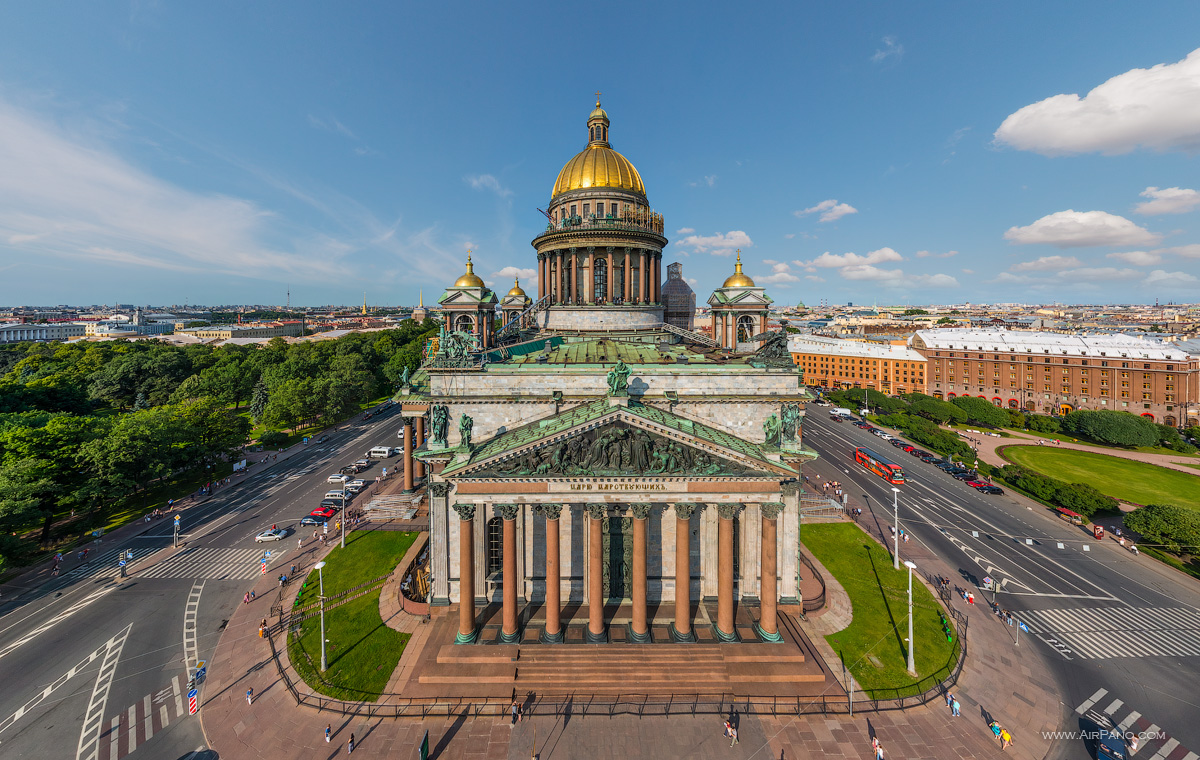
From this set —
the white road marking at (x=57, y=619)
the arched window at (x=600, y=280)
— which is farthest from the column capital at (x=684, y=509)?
the white road marking at (x=57, y=619)

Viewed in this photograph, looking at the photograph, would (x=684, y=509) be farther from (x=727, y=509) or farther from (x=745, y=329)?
(x=745, y=329)

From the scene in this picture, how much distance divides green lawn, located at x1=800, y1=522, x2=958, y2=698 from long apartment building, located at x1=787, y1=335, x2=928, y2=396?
86272mm

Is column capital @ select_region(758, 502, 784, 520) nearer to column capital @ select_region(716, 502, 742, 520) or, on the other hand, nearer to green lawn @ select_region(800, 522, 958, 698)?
column capital @ select_region(716, 502, 742, 520)

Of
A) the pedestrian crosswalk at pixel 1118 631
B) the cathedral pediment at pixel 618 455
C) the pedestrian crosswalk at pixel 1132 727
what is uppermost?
the cathedral pediment at pixel 618 455

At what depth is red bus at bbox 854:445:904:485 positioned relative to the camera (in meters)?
64.0

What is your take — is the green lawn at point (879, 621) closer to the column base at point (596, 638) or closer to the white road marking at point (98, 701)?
the column base at point (596, 638)

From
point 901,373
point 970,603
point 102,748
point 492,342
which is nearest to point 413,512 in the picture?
point 492,342

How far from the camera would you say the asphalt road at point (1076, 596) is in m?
26.5

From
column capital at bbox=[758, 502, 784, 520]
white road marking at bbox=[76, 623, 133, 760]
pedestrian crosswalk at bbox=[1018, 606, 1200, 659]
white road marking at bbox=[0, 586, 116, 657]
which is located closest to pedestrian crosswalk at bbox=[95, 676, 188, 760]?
white road marking at bbox=[76, 623, 133, 760]

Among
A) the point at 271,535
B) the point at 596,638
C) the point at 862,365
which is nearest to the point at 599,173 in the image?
the point at 596,638

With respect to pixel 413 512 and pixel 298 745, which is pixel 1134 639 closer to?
pixel 298 745

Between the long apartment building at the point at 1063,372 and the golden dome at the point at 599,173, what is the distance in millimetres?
104450

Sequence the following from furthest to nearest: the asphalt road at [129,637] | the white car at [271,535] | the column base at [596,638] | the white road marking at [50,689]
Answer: the white car at [271,535] → the column base at [596,638] → the white road marking at [50,689] → the asphalt road at [129,637]

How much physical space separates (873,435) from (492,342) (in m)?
77.6
